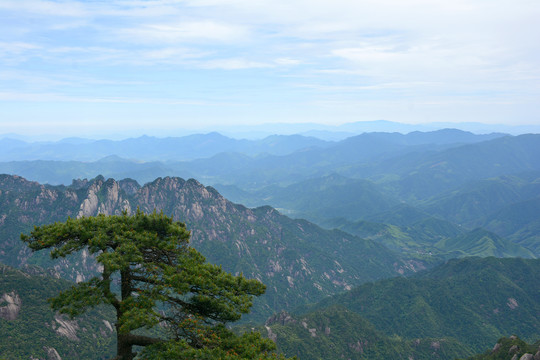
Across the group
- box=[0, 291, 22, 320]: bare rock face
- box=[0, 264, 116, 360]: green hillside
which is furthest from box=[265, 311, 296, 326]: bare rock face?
box=[0, 291, 22, 320]: bare rock face

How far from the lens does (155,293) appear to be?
28.2 meters

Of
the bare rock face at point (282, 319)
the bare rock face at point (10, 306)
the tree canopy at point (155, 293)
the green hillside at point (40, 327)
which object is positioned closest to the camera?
the tree canopy at point (155, 293)

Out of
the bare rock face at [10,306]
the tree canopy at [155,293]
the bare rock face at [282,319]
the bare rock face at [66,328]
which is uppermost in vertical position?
the tree canopy at [155,293]

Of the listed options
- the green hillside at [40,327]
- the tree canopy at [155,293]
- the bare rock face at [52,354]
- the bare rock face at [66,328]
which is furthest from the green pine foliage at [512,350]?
the bare rock face at [66,328]

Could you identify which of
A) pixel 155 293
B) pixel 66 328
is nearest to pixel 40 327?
pixel 66 328

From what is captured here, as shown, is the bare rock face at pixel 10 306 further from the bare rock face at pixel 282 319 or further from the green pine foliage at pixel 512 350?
the green pine foliage at pixel 512 350

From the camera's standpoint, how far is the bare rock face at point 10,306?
451 ft

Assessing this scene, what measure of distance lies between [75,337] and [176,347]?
162m

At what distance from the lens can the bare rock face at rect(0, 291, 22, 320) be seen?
137500mm

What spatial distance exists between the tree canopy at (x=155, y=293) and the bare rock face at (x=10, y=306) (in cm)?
14426

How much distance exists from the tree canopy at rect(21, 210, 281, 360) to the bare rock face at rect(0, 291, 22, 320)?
14426 cm

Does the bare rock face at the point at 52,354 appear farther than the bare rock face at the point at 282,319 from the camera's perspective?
No

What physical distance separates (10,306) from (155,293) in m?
153

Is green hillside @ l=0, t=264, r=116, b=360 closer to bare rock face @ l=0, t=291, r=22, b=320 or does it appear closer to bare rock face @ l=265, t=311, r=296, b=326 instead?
bare rock face @ l=0, t=291, r=22, b=320
